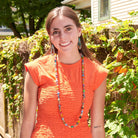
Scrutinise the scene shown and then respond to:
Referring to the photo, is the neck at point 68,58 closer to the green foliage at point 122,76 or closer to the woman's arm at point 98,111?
the woman's arm at point 98,111

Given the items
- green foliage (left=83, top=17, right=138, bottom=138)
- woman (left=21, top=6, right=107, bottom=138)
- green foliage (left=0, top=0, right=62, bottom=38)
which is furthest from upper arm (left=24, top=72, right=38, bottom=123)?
green foliage (left=0, top=0, right=62, bottom=38)

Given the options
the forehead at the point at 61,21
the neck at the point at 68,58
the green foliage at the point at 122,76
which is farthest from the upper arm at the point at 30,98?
the green foliage at the point at 122,76

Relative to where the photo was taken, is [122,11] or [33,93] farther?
[122,11]

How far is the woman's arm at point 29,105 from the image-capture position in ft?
5.41

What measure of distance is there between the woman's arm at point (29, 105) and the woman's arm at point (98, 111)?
1.41 ft

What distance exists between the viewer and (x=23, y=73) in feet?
14.6

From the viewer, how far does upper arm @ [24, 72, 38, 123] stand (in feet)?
5.41

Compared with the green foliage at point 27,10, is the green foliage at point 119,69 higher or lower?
lower

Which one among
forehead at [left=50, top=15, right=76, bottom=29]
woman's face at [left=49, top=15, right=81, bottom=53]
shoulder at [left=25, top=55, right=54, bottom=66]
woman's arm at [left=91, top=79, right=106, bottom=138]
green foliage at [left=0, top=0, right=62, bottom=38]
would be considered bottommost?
woman's arm at [left=91, top=79, right=106, bottom=138]

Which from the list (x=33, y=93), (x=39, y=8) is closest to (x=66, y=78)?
(x=33, y=93)

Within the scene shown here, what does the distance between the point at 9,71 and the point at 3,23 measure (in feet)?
59.8

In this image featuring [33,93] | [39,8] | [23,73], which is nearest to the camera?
[33,93]

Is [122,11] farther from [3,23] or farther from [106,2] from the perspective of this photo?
[3,23]

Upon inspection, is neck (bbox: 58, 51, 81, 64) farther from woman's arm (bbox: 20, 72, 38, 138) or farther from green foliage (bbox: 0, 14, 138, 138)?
green foliage (bbox: 0, 14, 138, 138)
